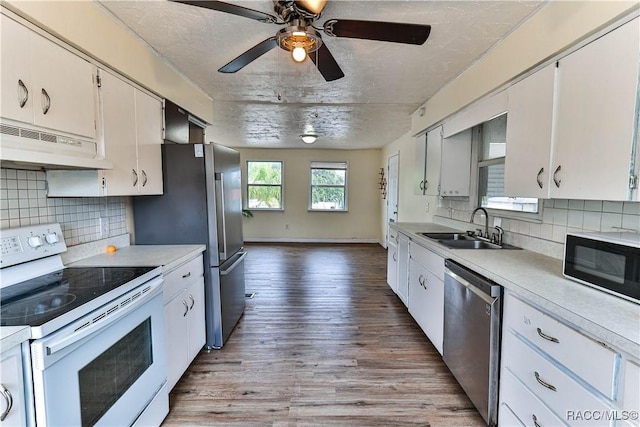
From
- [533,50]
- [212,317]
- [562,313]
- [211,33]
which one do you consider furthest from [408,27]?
[212,317]

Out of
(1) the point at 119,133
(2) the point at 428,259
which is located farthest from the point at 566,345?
(1) the point at 119,133

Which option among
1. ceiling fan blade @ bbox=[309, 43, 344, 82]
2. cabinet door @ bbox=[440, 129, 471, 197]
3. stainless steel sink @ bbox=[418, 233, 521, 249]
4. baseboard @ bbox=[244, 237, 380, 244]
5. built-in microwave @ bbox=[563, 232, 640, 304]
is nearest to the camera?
built-in microwave @ bbox=[563, 232, 640, 304]

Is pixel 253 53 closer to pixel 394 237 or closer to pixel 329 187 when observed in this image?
pixel 394 237

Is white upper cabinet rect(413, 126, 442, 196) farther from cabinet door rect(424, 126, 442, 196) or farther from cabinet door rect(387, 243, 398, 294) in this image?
cabinet door rect(387, 243, 398, 294)

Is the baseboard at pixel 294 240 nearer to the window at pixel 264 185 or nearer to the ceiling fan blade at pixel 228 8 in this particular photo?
the window at pixel 264 185

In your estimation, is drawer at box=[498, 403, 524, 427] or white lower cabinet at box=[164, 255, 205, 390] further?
white lower cabinet at box=[164, 255, 205, 390]

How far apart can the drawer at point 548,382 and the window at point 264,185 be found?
646 centimetres

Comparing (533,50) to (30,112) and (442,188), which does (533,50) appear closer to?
(442,188)

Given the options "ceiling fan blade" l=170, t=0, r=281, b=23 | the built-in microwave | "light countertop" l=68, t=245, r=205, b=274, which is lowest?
"light countertop" l=68, t=245, r=205, b=274

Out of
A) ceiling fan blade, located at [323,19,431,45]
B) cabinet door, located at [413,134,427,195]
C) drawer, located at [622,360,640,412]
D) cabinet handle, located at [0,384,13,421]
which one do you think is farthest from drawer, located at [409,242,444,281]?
cabinet handle, located at [0,384,13,421]

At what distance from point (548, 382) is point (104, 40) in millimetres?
2887

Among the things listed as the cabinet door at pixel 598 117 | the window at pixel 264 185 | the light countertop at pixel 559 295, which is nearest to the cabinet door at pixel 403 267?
the light countertop at pixel 559 295

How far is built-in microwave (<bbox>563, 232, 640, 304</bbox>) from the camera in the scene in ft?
3.75

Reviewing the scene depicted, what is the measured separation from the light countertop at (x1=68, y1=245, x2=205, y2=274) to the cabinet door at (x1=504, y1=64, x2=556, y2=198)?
7.51 feet
